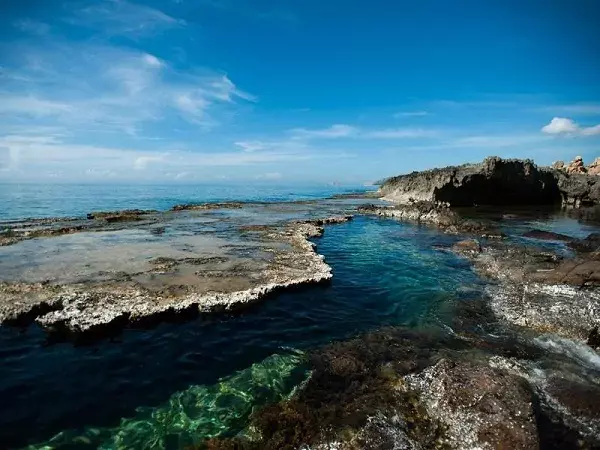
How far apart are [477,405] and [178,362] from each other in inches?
312

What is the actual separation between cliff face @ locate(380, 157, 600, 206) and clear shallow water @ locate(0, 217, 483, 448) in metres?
45.2

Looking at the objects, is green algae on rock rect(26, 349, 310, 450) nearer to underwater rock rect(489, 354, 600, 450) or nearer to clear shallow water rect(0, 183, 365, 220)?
underwater rock rect(489, 354, 600, 450)

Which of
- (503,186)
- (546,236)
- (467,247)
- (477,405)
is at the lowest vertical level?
(477,405)

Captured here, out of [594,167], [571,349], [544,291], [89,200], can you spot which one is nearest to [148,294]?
[571,349]

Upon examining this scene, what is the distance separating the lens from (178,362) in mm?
10172

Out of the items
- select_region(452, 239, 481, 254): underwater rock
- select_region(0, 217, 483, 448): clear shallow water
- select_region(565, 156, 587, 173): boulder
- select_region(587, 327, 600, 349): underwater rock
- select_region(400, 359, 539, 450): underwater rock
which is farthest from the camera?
select_region(565, 156, 587, 173): boulder

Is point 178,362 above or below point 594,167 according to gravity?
below

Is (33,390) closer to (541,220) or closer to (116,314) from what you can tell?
(116,314)

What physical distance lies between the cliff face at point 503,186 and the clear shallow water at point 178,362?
4524cm

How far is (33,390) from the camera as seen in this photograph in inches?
345

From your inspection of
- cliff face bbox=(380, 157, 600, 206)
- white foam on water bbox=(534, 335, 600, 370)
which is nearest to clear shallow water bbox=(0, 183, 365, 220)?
cliff face bbox=(380, 157, 600, 206)

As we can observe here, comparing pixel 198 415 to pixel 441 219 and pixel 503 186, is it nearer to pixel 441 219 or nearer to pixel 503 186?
pixel 441 219

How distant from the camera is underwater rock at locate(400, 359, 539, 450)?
6.91 m

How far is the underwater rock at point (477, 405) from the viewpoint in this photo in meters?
6.91
